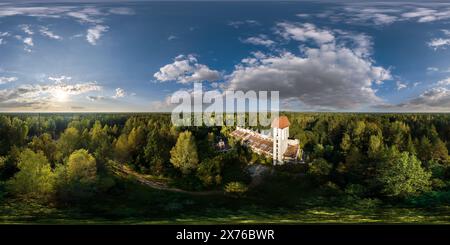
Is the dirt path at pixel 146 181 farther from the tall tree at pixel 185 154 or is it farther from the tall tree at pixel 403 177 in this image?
the tall tree at pixel 403 177

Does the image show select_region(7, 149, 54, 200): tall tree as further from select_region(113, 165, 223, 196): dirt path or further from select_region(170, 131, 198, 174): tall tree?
select_region(170, 131, 198, 174): tall tree

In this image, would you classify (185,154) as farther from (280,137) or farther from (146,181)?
(280,137)

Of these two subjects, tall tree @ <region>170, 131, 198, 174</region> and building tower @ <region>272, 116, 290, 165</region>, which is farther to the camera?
tall tree @ <region>170, 131, 198, 174</region>

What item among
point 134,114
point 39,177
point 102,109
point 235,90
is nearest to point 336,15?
point 235,90

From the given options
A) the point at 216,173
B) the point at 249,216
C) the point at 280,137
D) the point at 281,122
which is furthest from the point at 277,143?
the point at 249,216

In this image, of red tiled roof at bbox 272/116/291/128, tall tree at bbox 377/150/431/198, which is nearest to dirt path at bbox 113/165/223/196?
red tiled roof at bbox 272/116/291/128

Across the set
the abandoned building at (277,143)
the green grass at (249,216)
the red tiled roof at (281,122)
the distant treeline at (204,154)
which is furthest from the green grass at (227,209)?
the red tiled roof at (281,122)
